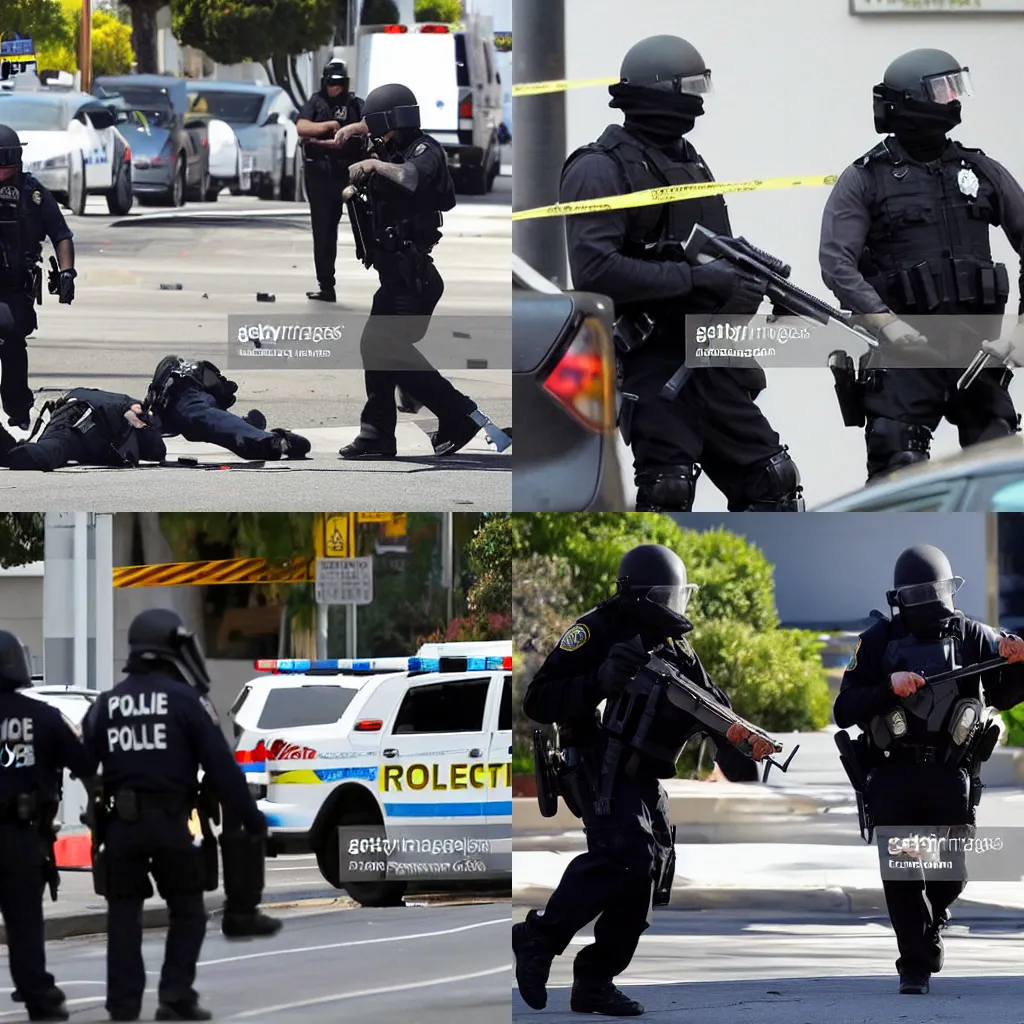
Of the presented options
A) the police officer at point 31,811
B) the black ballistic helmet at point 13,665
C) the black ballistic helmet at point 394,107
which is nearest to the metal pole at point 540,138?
the black ballistic helmet at point 394,107

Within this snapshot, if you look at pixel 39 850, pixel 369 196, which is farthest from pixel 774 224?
pixel 39 850

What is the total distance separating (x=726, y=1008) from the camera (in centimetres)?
620

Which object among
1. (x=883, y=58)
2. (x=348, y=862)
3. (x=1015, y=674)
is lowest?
(x=348, y=862)

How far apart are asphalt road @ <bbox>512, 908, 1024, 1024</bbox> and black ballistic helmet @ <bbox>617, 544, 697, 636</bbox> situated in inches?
43.6

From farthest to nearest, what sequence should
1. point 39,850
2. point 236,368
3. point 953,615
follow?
point 236,368 → point 953,615 → point 39,850

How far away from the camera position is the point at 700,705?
20.2ft

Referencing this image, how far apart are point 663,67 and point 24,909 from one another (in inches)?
131

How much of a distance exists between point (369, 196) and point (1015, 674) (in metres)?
2.57

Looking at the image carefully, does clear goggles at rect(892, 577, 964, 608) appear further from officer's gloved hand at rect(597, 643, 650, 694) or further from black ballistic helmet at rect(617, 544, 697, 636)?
officer's gloved hand at rect(597, 643, 650, 694)

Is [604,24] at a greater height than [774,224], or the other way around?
[604,24]

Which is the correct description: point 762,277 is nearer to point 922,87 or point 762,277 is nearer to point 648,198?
point 648,198

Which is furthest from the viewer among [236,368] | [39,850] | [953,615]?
[236,368]

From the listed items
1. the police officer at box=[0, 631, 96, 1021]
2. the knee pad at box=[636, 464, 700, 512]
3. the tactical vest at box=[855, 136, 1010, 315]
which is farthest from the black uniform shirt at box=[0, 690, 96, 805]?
the tactical vest at box=[855, 136, 1010, 315]

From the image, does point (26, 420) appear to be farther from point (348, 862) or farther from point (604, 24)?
point (604, 24)
